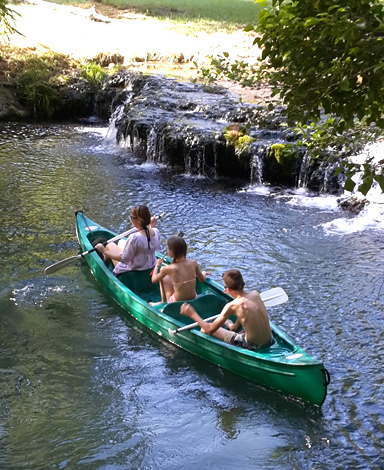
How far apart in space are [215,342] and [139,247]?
199cm

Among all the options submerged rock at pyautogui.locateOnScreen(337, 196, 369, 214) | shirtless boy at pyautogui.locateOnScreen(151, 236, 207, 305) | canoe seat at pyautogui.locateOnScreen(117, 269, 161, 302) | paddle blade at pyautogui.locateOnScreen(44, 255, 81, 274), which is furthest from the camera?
submerged rock at pyautogui.locateOnScreen(337, 196, 369, 214)

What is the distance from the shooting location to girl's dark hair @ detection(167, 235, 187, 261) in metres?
6.53

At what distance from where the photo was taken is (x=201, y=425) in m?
5.25

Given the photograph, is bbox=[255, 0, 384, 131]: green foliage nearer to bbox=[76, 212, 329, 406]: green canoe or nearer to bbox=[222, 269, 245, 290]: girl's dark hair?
bbox=[222, 269, 245, 290]: girl's dark hair

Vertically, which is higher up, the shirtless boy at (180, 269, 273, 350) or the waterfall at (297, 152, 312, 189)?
the waterfall at (297, 152, 312, 189)

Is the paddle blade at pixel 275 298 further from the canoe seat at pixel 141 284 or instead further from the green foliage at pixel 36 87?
the green foliage at pixel 36 87

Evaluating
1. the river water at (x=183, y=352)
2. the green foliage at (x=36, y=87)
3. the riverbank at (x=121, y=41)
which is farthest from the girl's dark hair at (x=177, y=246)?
the green foliage at (x=36, y=87)

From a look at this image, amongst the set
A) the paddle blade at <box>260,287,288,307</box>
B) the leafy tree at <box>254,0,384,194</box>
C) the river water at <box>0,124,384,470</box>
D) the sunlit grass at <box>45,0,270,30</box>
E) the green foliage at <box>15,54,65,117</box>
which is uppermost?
the sunlit grass at <box>45,0,270,30</box>

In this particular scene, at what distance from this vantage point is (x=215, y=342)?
19.3 feet

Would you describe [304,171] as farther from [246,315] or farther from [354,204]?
[246,315]

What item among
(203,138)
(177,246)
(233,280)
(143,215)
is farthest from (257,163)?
(233,280)

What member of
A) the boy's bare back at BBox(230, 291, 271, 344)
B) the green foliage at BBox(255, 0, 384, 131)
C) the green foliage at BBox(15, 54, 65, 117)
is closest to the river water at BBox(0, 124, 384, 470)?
the boy's bare back at BBox(230, 291, 271, 344)

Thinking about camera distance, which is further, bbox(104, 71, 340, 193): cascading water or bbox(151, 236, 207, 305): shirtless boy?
bbox(104, 71, 340, 193): cascading water

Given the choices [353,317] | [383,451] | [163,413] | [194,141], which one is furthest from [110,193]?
[383,451]
